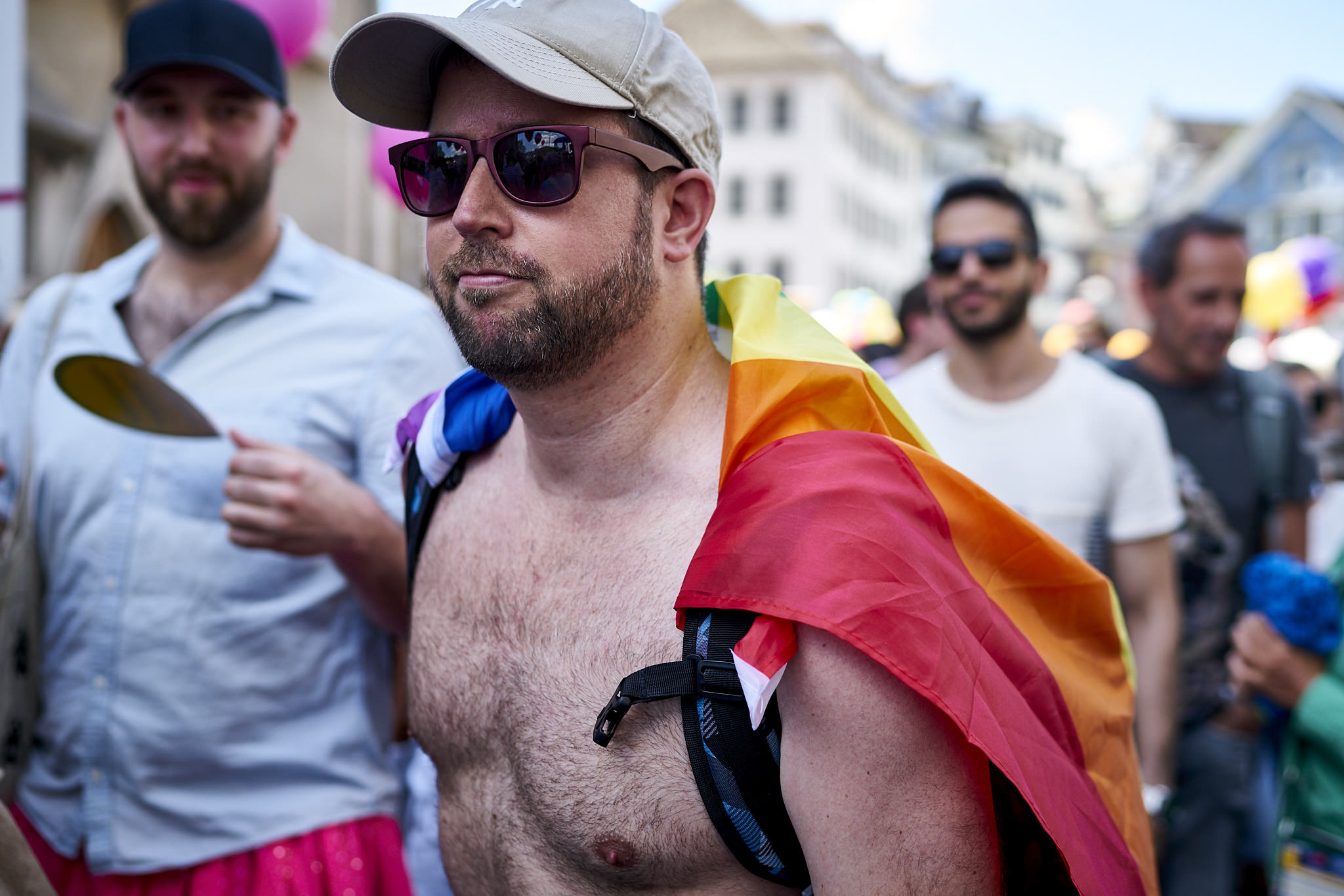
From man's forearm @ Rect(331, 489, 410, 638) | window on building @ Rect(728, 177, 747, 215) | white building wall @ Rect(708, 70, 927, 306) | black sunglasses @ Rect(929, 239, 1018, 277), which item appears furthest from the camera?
window on building @ Rect(728, 177, 747, 215)

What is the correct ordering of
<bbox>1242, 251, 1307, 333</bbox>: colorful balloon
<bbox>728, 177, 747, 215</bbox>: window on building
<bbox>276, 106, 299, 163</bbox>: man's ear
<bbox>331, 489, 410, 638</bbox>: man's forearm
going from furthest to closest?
<bbox>728, 177, 747, 215</bbox>: window on building, <bbox>1242, 251, 1307, 333</bbox>: colorful balloon, <bbox>276, 106, 299, 163</bbox>: man's ear, <bbox>331, 489, 410, 638</bbox>: man's forearm

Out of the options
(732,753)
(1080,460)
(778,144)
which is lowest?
(732,753)

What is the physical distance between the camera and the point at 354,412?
2607 millimetres

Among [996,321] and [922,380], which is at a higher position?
[996,321]

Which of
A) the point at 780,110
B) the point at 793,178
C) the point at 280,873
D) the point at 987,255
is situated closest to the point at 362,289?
the point at 280,873

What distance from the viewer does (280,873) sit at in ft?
7.84

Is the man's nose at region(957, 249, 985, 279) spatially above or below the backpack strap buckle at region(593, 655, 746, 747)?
above

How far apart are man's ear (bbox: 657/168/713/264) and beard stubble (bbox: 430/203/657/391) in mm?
62

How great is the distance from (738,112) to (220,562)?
147 ft

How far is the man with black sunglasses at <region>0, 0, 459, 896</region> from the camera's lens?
2.43m

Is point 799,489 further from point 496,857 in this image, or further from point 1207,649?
point 1207,649

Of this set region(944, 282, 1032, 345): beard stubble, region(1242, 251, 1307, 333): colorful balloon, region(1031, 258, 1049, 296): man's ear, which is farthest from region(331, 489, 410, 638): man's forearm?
region(1242, 251, 1307, 333): colorful balloon

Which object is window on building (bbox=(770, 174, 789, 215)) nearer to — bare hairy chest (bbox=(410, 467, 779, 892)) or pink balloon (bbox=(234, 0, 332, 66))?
pink balloon (bbox=(234, 0, 332, 66))

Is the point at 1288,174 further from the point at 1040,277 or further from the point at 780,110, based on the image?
the point at 1040,277
